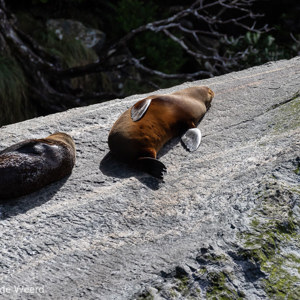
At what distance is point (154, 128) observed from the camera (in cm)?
267

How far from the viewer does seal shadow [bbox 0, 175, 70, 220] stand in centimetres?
220

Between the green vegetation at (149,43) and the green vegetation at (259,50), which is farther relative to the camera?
the green vegetation at (259,50)

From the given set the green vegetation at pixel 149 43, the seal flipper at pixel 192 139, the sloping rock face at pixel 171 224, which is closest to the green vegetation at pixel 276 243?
the sloping rock face at pixel 171 224

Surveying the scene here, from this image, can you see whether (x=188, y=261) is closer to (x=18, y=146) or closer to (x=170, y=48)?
(x=18, y=146)

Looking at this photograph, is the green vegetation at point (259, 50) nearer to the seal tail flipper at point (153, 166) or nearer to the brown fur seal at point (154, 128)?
the brown fur seal at point (154, 128)

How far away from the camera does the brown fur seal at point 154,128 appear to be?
2.53 metres

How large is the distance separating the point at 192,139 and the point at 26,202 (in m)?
0.98

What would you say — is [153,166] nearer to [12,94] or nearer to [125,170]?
[125,170]

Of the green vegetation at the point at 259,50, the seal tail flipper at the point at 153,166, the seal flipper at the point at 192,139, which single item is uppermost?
the seal tail flipper at the point at 153,166

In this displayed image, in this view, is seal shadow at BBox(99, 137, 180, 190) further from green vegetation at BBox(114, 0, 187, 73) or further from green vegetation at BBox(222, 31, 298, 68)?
green vegetation at BBox(222, 31, 298, 68)

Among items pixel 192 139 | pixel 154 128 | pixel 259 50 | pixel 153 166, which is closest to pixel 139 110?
pixel 154 128

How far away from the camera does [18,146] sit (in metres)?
2.43

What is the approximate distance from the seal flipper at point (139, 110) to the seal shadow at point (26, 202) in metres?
0.56

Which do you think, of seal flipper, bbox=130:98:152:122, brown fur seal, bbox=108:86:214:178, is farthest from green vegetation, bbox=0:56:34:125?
seal flipper, bbox=130:98:152:122
